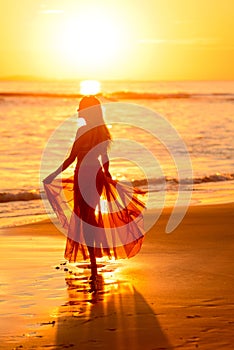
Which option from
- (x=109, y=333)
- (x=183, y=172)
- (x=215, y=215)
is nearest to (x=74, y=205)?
(x=109, y=333)

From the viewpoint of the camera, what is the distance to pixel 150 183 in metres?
19.0

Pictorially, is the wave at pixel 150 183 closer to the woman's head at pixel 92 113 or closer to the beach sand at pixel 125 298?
the beach sand at pixel 125 298

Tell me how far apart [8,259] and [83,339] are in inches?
131

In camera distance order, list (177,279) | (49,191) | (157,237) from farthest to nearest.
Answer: (157,237) → (49,191) → (177,279)

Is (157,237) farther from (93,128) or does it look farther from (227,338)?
(227,338)

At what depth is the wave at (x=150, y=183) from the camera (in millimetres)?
16703

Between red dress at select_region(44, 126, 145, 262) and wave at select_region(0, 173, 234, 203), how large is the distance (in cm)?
773

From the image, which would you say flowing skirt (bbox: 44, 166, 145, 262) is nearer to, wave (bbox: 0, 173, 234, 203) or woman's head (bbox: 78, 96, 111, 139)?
woman's head (bbox: 78, 96, 111, 139)

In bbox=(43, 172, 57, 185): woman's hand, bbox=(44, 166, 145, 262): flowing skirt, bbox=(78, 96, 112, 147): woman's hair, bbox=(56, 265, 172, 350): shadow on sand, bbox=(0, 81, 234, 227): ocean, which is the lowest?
bbox=(56, 265, 172, 350): shadow on sand

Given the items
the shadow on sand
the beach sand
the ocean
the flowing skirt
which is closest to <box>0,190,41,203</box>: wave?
the ocean

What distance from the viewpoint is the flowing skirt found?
28.3 feet

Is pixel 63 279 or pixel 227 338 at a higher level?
pixel 63 279

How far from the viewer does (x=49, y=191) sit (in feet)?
29.2

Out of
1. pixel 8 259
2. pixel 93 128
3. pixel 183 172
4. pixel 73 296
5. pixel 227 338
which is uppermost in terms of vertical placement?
pixel 183 172
